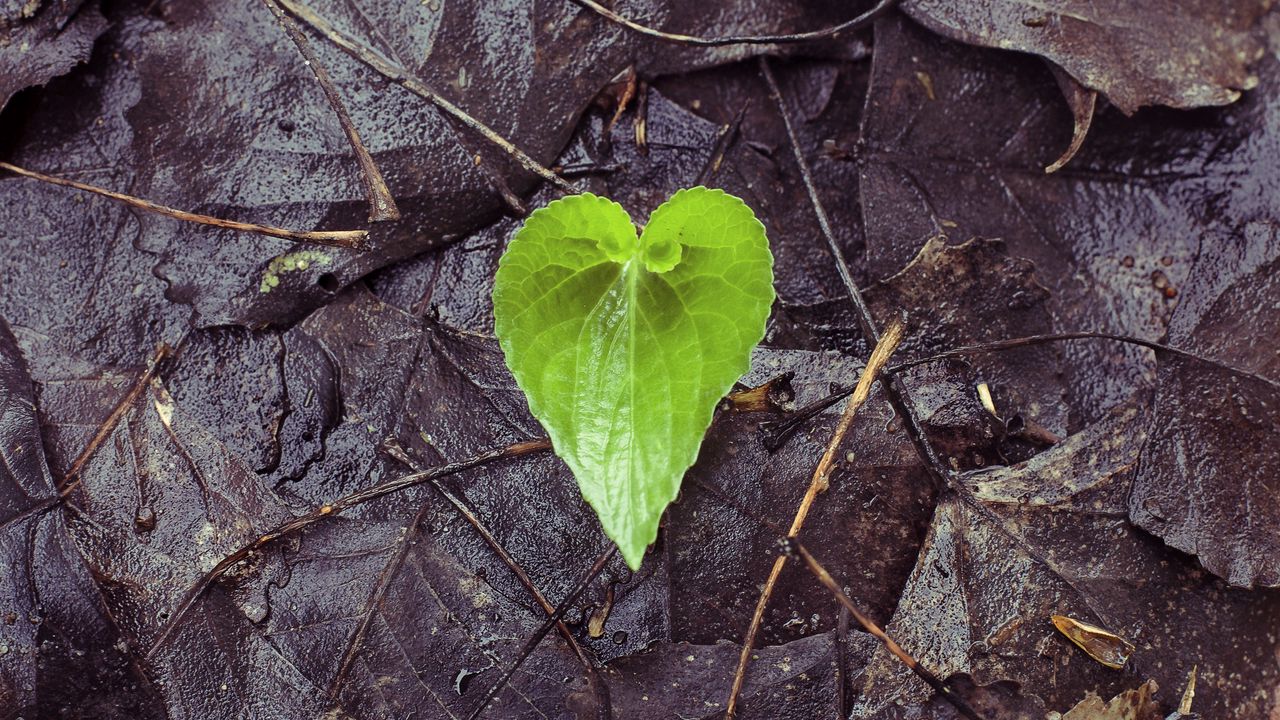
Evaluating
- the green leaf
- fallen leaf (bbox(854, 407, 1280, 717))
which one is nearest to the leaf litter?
fallen leaf (bbox(854, 407, 1280, 717))

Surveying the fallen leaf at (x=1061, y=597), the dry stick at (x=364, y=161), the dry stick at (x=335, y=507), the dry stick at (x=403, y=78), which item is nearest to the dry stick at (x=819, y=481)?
the fallen leaf at (x=1061, y=597)

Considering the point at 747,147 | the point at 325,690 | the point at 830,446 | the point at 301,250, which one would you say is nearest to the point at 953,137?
the point at 747,147

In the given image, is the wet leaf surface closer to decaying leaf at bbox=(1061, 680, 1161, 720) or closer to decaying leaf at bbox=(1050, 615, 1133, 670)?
decaying leaf at bbox=(1050, 615, 1133, 670)

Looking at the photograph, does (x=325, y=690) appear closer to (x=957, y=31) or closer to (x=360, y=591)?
(x=360, y=591)

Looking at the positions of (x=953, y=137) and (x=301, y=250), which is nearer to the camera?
(x=301, y=250)

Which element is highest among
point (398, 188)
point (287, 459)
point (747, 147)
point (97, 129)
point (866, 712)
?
point (97, 129)

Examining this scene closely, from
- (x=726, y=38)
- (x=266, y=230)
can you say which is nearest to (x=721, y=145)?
Answer: (x=726, y=38)

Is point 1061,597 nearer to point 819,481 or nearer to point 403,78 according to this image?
point 819,481
